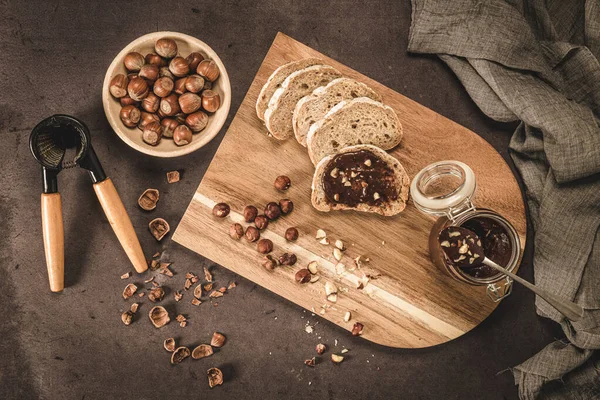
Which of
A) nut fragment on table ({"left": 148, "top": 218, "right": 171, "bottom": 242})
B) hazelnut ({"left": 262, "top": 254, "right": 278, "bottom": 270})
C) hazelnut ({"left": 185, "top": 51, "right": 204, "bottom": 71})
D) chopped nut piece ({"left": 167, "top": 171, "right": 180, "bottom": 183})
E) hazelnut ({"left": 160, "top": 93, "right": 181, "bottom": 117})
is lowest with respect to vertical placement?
nut fragment on table ({"left": 148, "top": 218, "right": 171, "bottom": 242})

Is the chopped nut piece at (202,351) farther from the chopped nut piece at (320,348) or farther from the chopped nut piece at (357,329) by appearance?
the chopped nut piece at (357,329)

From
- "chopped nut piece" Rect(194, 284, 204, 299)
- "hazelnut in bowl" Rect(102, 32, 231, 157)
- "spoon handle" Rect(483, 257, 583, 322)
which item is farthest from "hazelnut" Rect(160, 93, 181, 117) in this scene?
"spoon handle" Rect(483, 257, 583, 322)

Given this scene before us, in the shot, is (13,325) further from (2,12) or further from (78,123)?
(2,12)

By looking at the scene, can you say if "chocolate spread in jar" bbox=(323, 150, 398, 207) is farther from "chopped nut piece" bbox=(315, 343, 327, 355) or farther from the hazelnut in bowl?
"chopped nut piece" bbox=(315, 343, 327, 355)

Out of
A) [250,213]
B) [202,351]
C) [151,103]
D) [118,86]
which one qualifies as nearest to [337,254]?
[250,213]

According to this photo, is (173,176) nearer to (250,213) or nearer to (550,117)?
(250,213)

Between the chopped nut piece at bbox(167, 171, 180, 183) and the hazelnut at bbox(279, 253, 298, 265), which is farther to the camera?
the chopped nut piece at bbox(167, 171, 180, 183)
